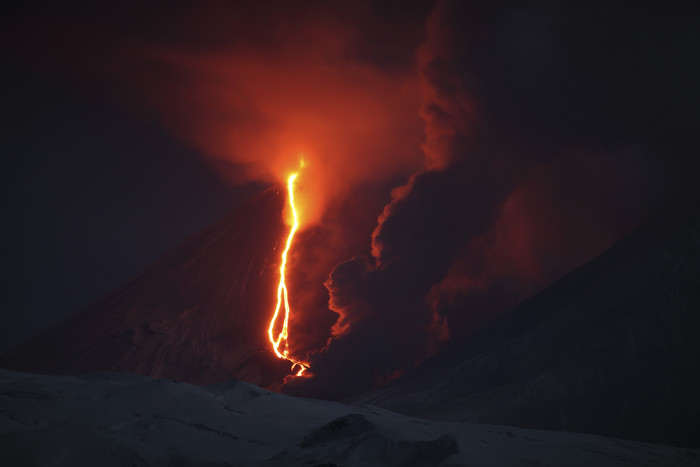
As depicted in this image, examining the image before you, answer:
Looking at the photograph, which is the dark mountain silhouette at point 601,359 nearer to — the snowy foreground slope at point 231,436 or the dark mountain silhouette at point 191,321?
the snowy foreground slope at point 231,436

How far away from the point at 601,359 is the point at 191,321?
2292 centimetres

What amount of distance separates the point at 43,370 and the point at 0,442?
82.2 ft

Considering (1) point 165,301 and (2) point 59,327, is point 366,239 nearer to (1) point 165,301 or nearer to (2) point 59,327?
(1) point 165,301

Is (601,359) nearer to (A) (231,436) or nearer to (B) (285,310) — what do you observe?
(A) (231,436)

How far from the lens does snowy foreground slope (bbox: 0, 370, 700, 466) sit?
651cm

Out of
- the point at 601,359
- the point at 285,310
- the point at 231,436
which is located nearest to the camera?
the point at 231,436

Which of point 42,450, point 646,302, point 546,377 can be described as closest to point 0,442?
point 42,450

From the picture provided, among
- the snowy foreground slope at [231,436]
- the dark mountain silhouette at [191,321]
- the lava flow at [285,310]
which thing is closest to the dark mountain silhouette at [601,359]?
the snowy foreground slope at [231,436]

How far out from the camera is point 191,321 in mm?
29922

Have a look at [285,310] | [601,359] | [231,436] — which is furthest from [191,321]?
[601,359]

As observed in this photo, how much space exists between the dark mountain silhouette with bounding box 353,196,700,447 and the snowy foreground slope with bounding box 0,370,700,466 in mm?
4516

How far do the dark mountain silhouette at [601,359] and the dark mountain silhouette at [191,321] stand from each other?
1058 cm

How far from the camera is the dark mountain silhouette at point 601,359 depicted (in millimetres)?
13312

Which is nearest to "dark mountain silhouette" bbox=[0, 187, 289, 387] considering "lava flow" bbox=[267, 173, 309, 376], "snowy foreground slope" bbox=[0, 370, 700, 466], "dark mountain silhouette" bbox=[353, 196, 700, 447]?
"lava flow" bbox=[267, 173, 309, 376]
